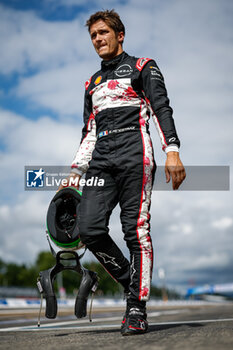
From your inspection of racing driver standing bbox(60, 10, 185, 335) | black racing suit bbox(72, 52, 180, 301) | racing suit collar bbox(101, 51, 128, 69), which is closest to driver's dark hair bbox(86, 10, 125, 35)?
racing driver standing bbox(60, 10, 185, 335)

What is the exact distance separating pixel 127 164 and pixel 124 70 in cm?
79

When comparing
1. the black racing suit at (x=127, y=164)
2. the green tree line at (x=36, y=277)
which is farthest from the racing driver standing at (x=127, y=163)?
the green tree line at (x=36, y=277)

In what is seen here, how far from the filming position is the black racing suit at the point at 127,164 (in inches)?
117

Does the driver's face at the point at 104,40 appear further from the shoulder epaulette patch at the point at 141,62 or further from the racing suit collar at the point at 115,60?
the shoulder epaulette patch at the point at 141,62

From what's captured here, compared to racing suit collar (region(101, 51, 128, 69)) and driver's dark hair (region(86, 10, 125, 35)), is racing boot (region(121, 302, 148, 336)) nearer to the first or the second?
racing suit collar (region(101, 51, 128, 69))

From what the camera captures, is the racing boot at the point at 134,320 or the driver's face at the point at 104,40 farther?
the driver's face at the point at 104,40

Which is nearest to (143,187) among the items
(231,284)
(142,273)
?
(142,273)

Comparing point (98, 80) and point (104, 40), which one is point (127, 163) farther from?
point (104, 40)

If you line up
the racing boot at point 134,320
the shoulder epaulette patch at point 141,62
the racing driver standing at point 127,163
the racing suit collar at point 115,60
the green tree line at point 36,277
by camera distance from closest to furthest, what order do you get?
1. the racing boot at point 134,320
2. the racing driver standing at point 127,163
3. the shoulder epaulette patch at point 141,62
4. the racing suit collar at point 115,60
5. the green tree line at point 36,277

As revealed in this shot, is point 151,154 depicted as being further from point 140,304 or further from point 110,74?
point 140,304

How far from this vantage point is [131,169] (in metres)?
3.04

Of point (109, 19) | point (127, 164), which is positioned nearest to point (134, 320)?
point (127, 164)

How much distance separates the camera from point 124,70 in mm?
3334

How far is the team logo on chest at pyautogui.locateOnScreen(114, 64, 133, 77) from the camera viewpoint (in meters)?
3.31
